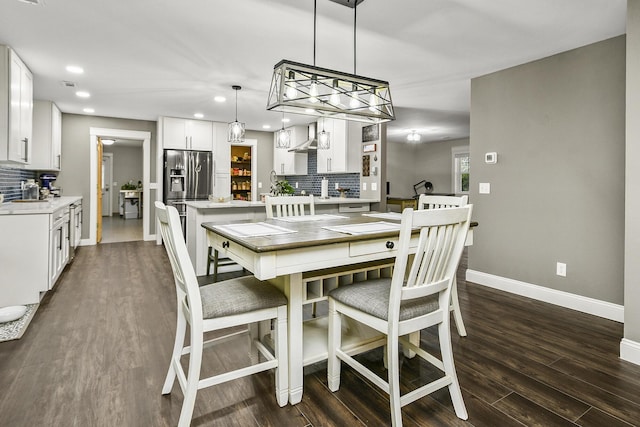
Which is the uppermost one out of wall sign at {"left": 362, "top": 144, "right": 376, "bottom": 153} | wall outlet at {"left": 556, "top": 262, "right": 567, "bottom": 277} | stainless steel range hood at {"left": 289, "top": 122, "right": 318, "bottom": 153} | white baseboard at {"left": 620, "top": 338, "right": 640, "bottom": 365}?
stainless steel range hood at {"left": 289, "top": 122, "right": 318, "bottom": 153}

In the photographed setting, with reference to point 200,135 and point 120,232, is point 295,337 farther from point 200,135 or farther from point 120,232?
point 120,232

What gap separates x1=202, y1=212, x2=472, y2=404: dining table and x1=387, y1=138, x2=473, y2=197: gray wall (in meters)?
7.61

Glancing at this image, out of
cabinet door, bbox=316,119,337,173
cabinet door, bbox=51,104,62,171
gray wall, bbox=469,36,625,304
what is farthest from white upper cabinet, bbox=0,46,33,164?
gray wall, bbox=469,36,625,304

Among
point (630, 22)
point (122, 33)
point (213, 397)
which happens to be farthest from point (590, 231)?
point (122, 33)

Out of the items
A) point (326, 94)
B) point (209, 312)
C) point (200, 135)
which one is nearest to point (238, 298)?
point (209, 312)

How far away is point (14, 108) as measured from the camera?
3.32 meters

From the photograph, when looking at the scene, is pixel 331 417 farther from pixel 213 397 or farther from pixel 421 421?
pixel 213 397

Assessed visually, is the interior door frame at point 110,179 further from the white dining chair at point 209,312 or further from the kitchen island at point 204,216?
the white dining chair at point 209,312

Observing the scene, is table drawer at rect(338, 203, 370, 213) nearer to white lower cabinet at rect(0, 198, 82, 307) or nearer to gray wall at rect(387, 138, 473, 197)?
white lower cabinet at rect(0, 198, 82, 307)

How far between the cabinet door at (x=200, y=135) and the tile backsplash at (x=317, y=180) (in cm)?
188

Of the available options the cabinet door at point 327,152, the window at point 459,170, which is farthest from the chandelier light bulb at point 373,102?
the window at point 459,170

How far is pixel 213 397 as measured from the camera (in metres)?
1.80

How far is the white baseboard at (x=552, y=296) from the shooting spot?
116 inches

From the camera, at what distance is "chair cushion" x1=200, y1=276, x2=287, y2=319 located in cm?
158
